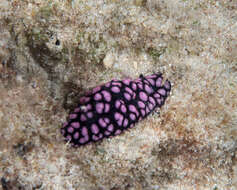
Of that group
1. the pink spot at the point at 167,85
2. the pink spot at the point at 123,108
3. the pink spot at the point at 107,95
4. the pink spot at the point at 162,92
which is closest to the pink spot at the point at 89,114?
the pink spot at the point at 107,95

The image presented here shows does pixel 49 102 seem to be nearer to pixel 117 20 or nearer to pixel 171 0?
pixel 117 20

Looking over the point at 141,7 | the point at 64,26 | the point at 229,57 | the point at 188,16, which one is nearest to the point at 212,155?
the point at 229,57

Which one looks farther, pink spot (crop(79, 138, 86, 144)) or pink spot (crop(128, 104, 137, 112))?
pink spot (crop(128, 104, 137, 112))

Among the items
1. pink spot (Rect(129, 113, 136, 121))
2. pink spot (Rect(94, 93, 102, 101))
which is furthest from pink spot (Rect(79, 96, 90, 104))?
pink spot (Rect(129, 113, 136, 121))

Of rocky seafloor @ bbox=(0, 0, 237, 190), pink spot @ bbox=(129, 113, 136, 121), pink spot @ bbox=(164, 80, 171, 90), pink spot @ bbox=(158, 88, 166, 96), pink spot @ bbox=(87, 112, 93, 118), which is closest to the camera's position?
rocky seafloor @ bbox=(0, 0, 237, 190)

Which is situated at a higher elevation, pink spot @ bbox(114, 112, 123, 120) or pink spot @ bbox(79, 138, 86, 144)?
pink spot @ bbox(114, 112, 123, 120)

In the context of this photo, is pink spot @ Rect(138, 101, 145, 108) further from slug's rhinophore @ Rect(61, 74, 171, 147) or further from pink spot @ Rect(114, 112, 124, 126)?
pink spot @ Rect(114, 112, 124, 126)
